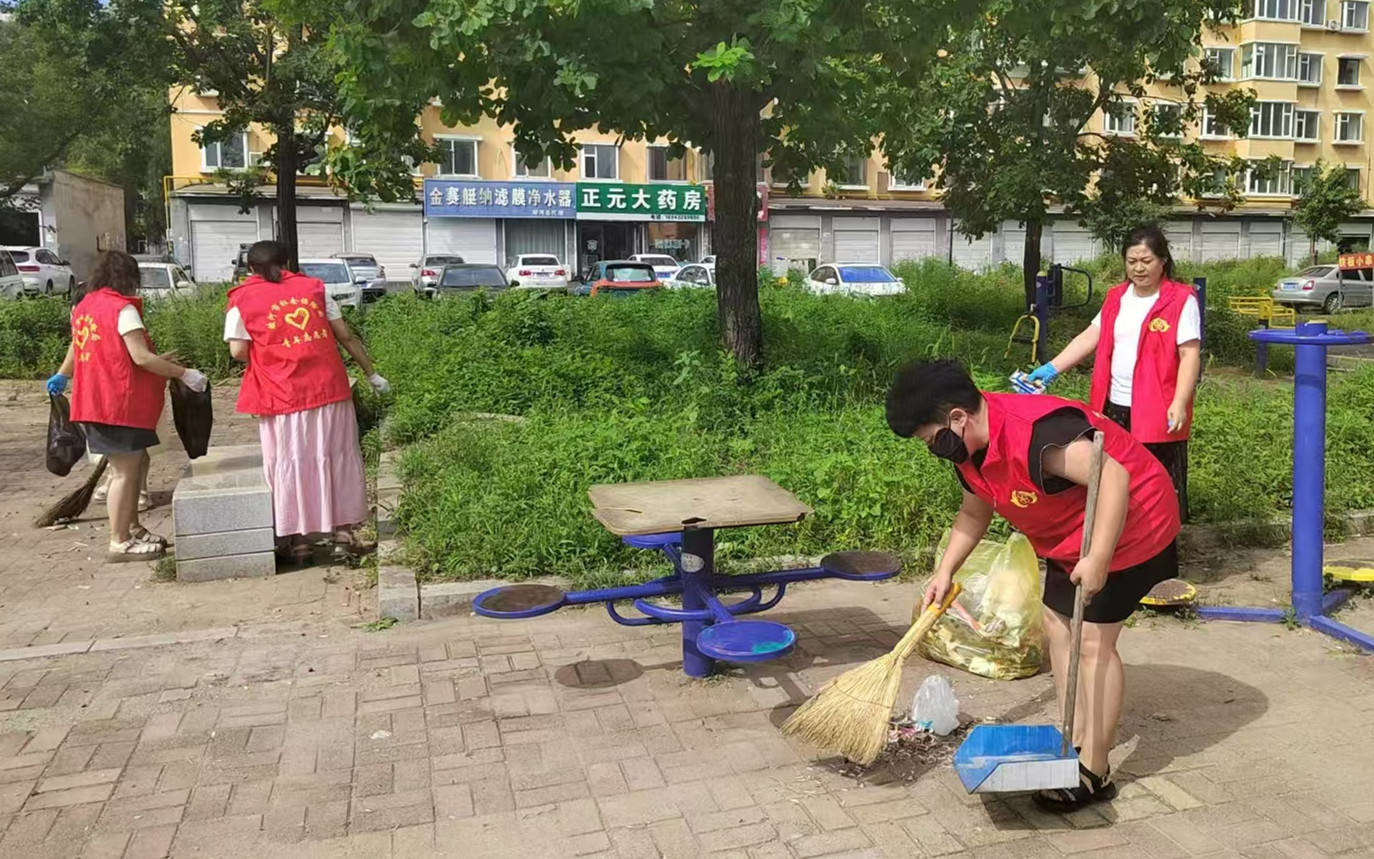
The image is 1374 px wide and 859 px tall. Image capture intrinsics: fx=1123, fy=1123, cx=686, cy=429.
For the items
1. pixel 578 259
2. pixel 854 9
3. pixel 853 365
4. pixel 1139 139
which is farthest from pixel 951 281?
pixel 578 259

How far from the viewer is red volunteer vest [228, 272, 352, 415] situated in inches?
219

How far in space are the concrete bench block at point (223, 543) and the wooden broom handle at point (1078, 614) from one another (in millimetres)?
4179

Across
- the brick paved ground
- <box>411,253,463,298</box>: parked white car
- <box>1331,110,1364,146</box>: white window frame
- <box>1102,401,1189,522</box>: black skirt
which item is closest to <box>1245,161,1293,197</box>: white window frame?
<box>1331,110,1364,146</box>: white window frame

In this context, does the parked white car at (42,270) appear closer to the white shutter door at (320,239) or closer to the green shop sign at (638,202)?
the white shutter door at (320,239)

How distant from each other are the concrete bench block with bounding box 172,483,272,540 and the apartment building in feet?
90.2

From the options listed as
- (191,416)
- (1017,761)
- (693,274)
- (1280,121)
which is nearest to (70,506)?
(191,416)

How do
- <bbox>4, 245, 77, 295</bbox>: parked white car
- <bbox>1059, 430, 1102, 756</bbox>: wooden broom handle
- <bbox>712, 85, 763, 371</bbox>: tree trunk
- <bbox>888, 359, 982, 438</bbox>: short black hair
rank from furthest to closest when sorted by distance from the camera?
<bbox>4, 245, 77, 295</bbox>: parked white car → <bbox>712, 85, 763, 371</bbox>: tree trunk → <bbox>888, 359, 982, 438</bbox>: short black hair → <bbox>1059, 430, 1102, 756</bbox>: wooden broom handle

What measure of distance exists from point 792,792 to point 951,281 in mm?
17894

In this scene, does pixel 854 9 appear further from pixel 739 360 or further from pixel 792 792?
pixel 792 792

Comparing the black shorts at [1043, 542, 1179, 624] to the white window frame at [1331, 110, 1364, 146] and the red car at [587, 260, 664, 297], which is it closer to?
the red car at [587, 260, 664, 297]

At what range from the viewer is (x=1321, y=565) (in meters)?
4.88

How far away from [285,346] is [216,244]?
33.5 meters

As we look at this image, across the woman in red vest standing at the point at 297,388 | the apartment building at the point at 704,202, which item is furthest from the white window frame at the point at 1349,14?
the woman in red vest standing at the point at 297,388

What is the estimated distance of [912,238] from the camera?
4269 centimetres
